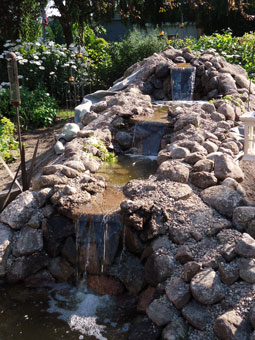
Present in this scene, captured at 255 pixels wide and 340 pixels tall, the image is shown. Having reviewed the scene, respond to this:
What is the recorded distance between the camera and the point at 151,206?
451cm

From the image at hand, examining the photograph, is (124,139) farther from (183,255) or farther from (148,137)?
(183,255)

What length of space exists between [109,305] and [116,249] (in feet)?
1.91

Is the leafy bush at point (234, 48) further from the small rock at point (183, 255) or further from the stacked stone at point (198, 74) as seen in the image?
the small rock at point (183, 255)

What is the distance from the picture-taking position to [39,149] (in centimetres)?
805

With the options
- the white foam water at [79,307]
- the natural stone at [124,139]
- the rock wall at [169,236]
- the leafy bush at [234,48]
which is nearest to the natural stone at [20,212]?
the rock wall at [169,236]

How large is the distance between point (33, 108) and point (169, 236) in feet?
20.1

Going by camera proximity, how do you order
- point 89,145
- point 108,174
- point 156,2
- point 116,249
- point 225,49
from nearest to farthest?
point 116,249
point 108,174
point 89,145
point 225,49
point 156,2

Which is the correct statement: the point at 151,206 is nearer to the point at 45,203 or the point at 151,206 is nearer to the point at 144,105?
the point at 45,203

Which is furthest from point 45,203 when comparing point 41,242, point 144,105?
point 144,105

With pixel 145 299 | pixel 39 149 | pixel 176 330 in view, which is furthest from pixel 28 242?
pixel 39 149

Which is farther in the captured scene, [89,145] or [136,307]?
[89,145]

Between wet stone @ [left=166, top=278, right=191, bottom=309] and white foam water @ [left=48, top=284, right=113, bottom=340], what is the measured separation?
2.31 feet

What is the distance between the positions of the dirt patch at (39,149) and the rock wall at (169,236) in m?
0.95

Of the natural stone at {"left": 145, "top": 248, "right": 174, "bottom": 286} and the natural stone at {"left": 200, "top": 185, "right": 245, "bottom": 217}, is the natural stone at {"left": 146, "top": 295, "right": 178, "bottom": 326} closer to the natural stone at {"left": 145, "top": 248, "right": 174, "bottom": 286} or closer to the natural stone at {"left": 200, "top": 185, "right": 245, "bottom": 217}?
the natural stone at {"left": 145, "top": 248, "right": 174, "bottom": 286}
